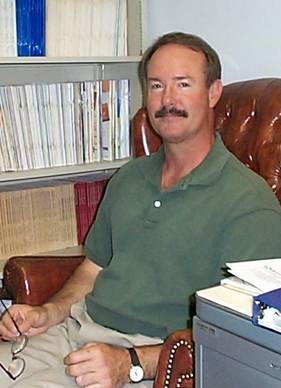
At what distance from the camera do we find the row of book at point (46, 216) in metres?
2.53

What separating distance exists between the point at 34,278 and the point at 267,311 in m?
1.07

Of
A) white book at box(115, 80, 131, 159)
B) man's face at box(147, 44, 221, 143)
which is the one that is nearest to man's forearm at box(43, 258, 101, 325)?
man's face at box(147, 44, 221, 143)

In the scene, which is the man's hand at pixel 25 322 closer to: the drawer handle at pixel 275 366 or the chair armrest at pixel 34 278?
the chair armrest at pixel 34 278

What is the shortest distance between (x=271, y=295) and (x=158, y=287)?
64 cm

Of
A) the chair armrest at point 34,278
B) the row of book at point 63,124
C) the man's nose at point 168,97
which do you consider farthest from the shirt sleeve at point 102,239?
the row of book at point 63,124

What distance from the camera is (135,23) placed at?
267cm

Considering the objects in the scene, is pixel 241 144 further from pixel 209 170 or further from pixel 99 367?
pixel 99 367

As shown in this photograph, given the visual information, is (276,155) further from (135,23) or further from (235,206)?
(135,23)

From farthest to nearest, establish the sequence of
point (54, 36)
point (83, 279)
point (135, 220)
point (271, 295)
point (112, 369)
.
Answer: point (54, 36) → point (83, 279) → point (135, 220) → point (112, 369) → point (271, 295)

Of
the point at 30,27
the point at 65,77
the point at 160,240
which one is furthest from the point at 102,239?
the point at 65,77

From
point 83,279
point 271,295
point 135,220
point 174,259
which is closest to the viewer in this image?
point 271,295

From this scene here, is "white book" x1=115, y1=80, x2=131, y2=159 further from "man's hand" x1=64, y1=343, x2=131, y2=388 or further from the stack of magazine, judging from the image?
the stack of magazine

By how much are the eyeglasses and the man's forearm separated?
92 mm

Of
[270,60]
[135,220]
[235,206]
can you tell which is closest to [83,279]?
[135,220]
